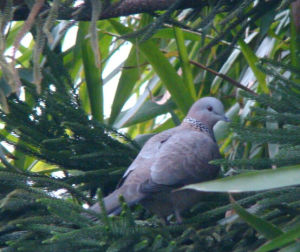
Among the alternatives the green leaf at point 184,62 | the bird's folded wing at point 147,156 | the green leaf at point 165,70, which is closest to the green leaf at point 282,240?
the bird's folded wing at point 147,156

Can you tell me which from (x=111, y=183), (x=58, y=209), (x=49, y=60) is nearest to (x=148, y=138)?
(x=111, y=183)

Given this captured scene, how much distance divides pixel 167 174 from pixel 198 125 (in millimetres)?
568

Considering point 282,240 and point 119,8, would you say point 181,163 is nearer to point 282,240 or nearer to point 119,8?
point 119,8

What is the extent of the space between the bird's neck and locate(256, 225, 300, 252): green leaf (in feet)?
4.07

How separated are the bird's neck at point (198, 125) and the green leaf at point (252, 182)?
46.4 inches

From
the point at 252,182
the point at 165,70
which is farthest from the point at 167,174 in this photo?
the point at 252,182

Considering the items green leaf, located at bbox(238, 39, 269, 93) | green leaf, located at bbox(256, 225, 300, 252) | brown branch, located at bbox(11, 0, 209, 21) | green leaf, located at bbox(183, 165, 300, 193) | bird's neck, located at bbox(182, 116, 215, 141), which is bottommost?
green leaf, located at bbox(256, 225, 300, 252)

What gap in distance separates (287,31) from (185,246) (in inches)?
55.9

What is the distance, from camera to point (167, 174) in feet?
6.78

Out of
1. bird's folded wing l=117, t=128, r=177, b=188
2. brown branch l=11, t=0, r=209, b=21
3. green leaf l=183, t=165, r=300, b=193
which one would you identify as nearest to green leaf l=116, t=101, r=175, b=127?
bird's folded wing l=117, t=128, r=177, b=188

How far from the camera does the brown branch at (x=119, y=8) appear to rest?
189 centimetres

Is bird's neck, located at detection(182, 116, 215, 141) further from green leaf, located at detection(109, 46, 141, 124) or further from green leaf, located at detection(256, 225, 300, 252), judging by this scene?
green leaf, located at detection(256, 225, 300, 252)

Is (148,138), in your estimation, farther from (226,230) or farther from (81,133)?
(226,230)

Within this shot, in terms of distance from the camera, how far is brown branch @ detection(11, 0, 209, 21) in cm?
189
